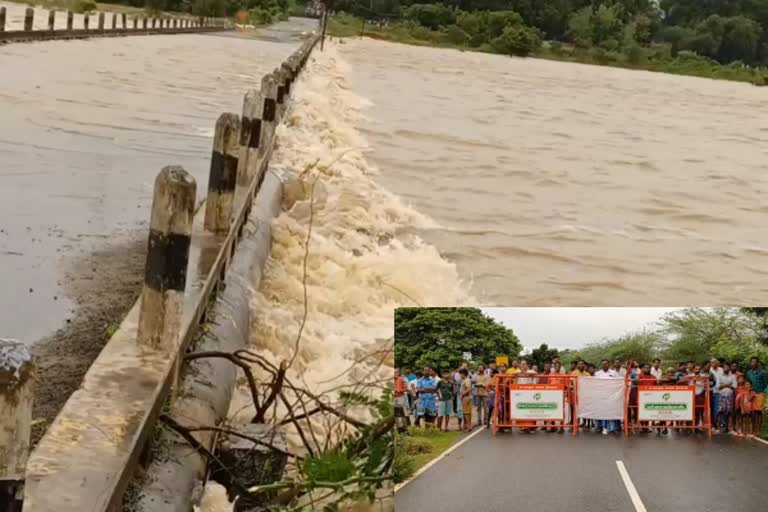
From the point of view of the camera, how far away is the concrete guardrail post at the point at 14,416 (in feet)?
8.99

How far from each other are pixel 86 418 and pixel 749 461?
96.7 inches

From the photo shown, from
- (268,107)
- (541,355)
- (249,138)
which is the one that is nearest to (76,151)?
(268,107)

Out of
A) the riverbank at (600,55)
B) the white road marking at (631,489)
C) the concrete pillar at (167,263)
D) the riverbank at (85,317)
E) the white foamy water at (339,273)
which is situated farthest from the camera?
the riverbank at (600,55)

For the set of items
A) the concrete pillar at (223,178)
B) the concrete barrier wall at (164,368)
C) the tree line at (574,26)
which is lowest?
the concrete barrier wall at (164,368)

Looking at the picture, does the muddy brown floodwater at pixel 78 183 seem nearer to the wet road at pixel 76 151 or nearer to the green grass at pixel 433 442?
the wet road at pixel 76 151

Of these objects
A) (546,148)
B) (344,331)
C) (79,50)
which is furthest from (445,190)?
(79,50)

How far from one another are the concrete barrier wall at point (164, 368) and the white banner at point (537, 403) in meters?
1.20

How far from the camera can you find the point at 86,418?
15.0 feet

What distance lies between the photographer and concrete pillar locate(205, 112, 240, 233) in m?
8.51

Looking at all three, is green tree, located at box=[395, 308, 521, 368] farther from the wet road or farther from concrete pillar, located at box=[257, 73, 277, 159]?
concrete pillar, located at box=[257, 73, 277, 159]

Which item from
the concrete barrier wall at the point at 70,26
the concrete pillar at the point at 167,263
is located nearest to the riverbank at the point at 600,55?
the concrete barrier wall at the point at 70,26

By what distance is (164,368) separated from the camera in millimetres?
5172

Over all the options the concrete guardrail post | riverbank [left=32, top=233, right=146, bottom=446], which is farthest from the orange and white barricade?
riverbank [left=32, top=233, right=146, bottom=446]

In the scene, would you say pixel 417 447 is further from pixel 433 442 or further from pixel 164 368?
pixel 164 368
